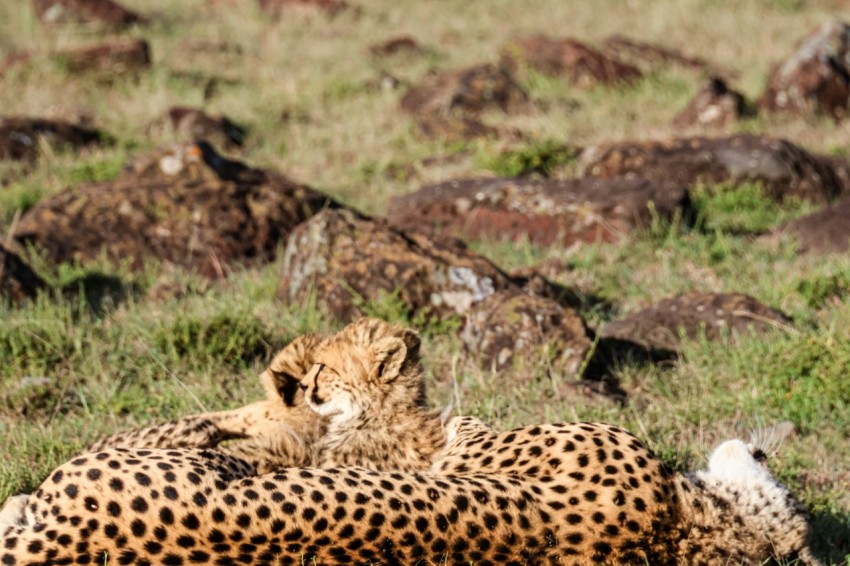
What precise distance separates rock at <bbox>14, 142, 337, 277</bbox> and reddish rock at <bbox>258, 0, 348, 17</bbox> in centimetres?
933

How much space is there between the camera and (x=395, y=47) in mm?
16672

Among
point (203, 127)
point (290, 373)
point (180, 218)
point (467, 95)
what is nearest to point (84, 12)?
point (203, 127)

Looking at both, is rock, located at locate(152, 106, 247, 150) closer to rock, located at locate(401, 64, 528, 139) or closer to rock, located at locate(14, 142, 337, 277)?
rock, located at locate(401, 64, 528, 139)

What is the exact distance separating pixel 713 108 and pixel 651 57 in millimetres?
2978

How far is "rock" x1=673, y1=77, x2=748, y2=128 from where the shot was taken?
13.1m

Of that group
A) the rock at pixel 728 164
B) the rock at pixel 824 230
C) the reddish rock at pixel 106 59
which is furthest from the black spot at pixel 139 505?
the reddish rock at pixel 106 59

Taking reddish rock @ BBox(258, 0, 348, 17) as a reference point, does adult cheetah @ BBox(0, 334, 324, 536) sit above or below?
above

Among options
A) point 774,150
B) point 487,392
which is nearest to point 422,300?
point 487,392

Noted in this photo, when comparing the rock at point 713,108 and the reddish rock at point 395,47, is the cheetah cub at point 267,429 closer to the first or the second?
the rock at point 713,108

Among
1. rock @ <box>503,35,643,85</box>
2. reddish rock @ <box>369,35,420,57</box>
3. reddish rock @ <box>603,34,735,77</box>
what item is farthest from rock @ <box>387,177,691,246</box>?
reddish rock @ <box>369,35,420,57</box>

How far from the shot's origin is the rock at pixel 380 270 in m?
7.44

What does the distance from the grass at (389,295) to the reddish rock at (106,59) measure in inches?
8.4

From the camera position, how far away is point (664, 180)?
1088cm

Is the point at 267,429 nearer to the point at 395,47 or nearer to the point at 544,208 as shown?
the point at 544,208
